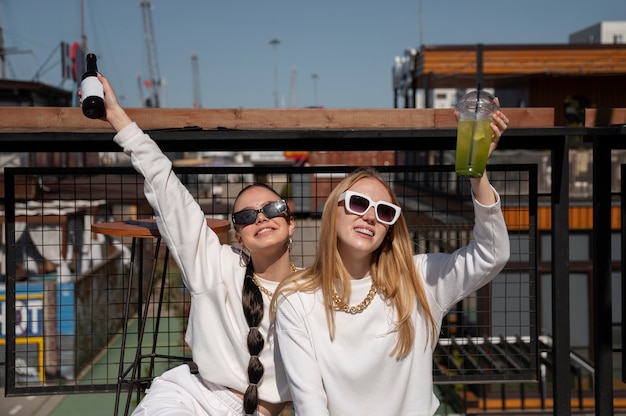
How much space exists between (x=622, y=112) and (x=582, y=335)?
42.5 ft

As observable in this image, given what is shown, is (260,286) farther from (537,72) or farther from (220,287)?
(537,72)

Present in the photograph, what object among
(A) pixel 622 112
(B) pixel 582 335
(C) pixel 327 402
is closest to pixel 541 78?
(B) pixel 582 335

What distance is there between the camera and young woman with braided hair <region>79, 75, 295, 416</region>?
2736 mm

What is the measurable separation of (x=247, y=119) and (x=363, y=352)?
119 centimetres

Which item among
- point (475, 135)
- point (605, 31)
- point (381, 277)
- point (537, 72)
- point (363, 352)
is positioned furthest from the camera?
point (605, 31)

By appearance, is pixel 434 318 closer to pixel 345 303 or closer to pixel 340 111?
pixel 345 303

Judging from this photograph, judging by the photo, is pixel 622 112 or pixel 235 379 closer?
pixel 235 379

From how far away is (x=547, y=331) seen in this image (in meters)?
14.9

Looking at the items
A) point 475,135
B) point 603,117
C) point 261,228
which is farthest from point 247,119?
point 603,117

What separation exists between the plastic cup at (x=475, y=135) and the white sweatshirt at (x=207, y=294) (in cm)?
89

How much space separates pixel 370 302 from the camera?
2650mm

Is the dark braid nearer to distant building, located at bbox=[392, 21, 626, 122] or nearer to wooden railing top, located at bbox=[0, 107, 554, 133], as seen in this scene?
wooden railing top, located at bbox=[0, 107, 554, 133]

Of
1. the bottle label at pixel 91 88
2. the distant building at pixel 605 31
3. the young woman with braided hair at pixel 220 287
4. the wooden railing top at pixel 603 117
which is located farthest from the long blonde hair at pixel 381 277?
the distant building at pixel 605 31

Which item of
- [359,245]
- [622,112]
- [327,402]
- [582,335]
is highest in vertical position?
[622,112]
